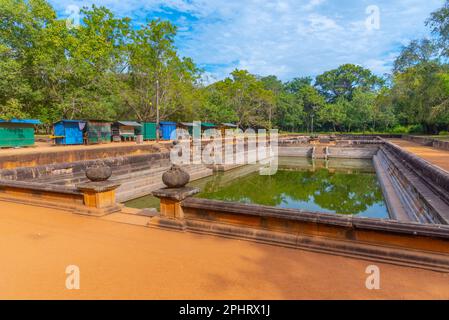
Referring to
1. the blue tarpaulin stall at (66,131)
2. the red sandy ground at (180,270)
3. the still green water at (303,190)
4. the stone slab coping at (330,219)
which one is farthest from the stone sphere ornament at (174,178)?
the blue tarpaulin stall at (66,131)

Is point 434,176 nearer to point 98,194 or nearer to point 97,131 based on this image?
point 98,194

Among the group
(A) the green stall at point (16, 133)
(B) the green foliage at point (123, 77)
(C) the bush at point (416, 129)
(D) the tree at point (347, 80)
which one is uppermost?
(D) the tree at point (347, 80)

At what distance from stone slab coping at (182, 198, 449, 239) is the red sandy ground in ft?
1.64

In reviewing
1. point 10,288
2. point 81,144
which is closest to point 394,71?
point 81,144

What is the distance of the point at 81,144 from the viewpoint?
22.0m

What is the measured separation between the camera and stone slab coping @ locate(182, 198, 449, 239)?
3762mm

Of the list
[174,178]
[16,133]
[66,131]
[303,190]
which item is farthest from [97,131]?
[174,178]

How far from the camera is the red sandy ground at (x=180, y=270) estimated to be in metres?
3.15

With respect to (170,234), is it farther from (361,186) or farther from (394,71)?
(394,71)

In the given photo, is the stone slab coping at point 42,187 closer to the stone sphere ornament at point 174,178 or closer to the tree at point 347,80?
the stone sphere ornament at point 174,178

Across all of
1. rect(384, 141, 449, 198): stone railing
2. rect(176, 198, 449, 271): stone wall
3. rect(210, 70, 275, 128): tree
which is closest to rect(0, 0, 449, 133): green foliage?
rect(210, 70, 275, 128): tree

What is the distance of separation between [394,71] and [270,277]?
4349 centimetres

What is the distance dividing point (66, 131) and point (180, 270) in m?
20.4
